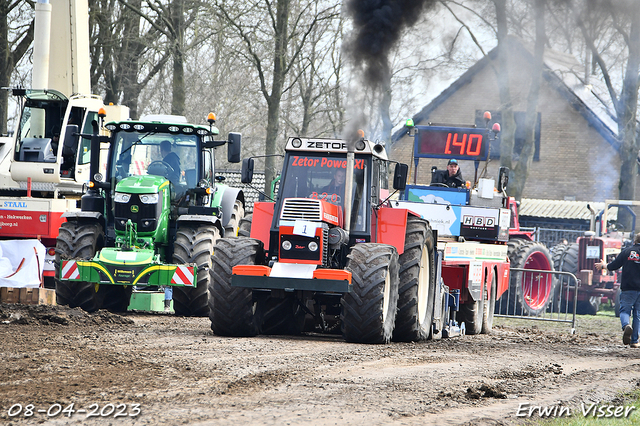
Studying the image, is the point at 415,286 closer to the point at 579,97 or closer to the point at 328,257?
the point at 328,257

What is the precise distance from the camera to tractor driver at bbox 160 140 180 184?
552 inches

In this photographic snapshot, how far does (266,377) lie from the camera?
23.8 feet

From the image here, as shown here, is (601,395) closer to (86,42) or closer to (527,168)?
(86,42)

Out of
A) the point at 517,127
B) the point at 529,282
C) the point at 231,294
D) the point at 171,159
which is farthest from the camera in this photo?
the point at 517,127

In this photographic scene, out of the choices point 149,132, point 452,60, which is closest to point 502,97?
point 452,60

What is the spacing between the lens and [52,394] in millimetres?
6148

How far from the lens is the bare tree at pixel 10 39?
27.3 meters

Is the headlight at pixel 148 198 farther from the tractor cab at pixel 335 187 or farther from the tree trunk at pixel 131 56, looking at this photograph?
the tree trunk at pixel 131 56

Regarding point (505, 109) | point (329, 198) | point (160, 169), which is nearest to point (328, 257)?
point (329, 198)

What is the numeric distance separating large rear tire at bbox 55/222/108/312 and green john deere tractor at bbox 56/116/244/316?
0.01 meters

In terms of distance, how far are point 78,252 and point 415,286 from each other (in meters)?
5.20

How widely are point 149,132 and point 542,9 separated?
22.9ft

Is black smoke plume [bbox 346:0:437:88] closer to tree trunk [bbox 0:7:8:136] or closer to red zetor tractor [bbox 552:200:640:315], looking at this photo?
red zetor tractor [bbox 552:200:640:315]

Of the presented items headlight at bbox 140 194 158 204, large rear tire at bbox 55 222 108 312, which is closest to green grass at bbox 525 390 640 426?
headlight at bbox 140 194 158 204
